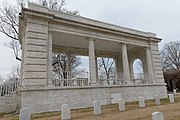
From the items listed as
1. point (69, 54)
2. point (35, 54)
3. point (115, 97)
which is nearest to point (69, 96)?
point (35, 54)

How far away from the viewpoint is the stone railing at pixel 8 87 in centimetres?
1240

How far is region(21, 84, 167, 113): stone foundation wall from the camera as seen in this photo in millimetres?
10508

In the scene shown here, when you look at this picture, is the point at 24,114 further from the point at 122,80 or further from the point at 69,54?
the point at 122,80

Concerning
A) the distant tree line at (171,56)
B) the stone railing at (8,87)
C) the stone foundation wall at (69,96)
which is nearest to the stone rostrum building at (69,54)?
the stone foundation wall at (69,96)

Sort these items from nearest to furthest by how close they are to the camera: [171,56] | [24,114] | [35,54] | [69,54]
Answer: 1. [24,114]
2. [35,54]
3. [69,54]
4. [171,56]

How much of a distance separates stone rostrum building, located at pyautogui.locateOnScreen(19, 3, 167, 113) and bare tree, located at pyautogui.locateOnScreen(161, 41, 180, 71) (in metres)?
32.0

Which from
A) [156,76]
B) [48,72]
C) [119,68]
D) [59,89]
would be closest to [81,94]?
[59,89]

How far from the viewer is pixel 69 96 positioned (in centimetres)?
1186

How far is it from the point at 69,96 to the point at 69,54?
7.33m

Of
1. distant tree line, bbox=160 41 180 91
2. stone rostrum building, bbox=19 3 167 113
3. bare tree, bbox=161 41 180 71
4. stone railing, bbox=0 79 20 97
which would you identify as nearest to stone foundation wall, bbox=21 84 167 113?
stone rostrum building, bbox=19 3 167 113

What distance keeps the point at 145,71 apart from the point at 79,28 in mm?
10725

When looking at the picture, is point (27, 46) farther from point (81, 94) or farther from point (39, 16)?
point (81, 94)

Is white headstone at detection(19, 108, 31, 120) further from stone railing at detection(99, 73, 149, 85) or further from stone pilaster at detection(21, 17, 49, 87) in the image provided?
stone railing at detection(99, 73, 149, 85)

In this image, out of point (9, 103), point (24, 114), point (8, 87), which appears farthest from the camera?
point (8, 87)
